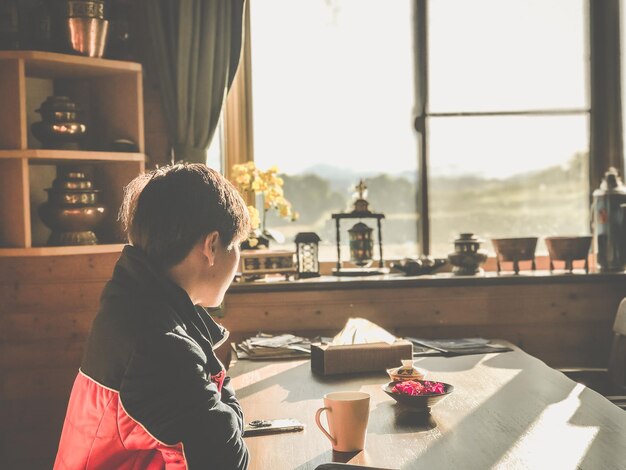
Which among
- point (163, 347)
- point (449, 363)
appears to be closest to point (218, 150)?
point (449, 363)

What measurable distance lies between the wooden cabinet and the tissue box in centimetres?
114

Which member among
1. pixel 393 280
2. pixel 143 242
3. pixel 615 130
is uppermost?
pixel 615 130

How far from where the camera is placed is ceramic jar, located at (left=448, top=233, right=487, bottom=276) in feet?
9.92

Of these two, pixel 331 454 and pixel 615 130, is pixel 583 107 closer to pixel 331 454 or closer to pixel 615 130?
pixel 615 130

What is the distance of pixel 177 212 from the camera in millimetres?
1271

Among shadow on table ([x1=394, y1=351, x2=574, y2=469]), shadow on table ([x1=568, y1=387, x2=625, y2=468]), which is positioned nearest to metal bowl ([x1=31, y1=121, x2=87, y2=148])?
shadow on table ([x1=394, y1=351, x2=574, y2=469])

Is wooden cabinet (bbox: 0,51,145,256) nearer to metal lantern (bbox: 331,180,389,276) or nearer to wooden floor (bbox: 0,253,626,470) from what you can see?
wooden floor (bbox: 0,253,626,470)

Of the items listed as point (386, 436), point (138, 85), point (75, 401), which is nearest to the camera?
point (75, 401)

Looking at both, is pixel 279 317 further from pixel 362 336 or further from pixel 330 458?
pixel 330 458

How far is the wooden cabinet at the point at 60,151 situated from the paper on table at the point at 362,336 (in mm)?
1033

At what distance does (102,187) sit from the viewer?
10.0 ft

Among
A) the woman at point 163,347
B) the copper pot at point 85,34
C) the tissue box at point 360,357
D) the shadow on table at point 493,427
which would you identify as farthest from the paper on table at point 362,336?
the copper pot at point 85,34

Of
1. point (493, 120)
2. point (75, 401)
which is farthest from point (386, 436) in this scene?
point (493, 120)

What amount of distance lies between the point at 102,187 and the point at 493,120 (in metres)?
1.70
